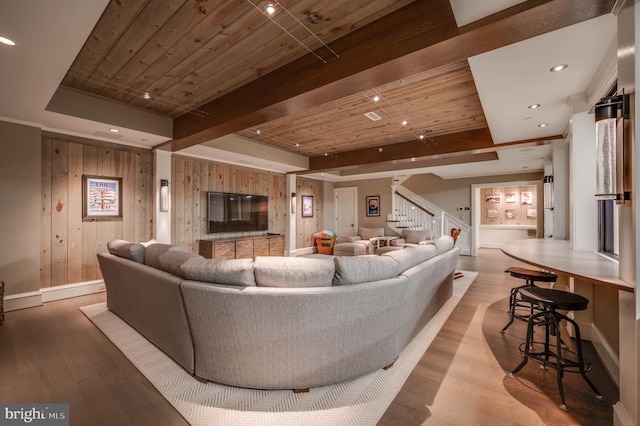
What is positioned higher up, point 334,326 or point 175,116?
point 175,116

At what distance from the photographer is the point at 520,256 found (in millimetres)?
2309

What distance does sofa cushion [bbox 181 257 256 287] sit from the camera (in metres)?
1.93

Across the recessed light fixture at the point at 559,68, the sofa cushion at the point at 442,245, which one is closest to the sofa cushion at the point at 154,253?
the sofa cushion at the point at 442,245


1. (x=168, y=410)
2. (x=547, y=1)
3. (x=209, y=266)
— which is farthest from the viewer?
(x=209, y=266)

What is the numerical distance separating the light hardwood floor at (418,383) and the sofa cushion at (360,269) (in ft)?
2.71

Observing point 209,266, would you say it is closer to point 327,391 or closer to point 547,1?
point 327,391

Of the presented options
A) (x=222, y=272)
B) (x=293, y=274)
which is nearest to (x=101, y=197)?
(x=222, y=272)

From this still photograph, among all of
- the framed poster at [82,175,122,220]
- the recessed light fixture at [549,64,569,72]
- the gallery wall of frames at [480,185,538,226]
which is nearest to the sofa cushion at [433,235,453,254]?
the recessed light fixture at [549,64,569,72]

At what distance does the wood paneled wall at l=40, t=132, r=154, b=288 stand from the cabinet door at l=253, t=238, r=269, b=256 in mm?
2354

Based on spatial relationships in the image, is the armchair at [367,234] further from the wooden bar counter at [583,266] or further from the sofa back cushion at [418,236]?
the wooden bar counter at [583,266]

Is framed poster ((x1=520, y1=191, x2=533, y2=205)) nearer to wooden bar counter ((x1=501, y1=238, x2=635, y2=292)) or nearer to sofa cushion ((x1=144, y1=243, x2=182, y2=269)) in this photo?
wooden bar counter ((x1=501, y1=238, x2=635, y2=292))

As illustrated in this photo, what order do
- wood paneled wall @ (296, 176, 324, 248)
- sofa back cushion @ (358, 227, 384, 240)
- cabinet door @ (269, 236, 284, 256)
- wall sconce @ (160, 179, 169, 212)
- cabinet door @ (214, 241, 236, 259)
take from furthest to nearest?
sofa back cushion @ (358, 227, 384, 240)
wood paneled wall @ (296, 176, 324, 248)
cabinet door @ (269, 236, 284, 256)
cabinet door @ (214, 241, 236, 259)
wall sconce @ (160, 179, 169, 212)

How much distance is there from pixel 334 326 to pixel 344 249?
4911 millimetres

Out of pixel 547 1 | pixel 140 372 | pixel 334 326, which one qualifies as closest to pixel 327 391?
pixel 334 326
